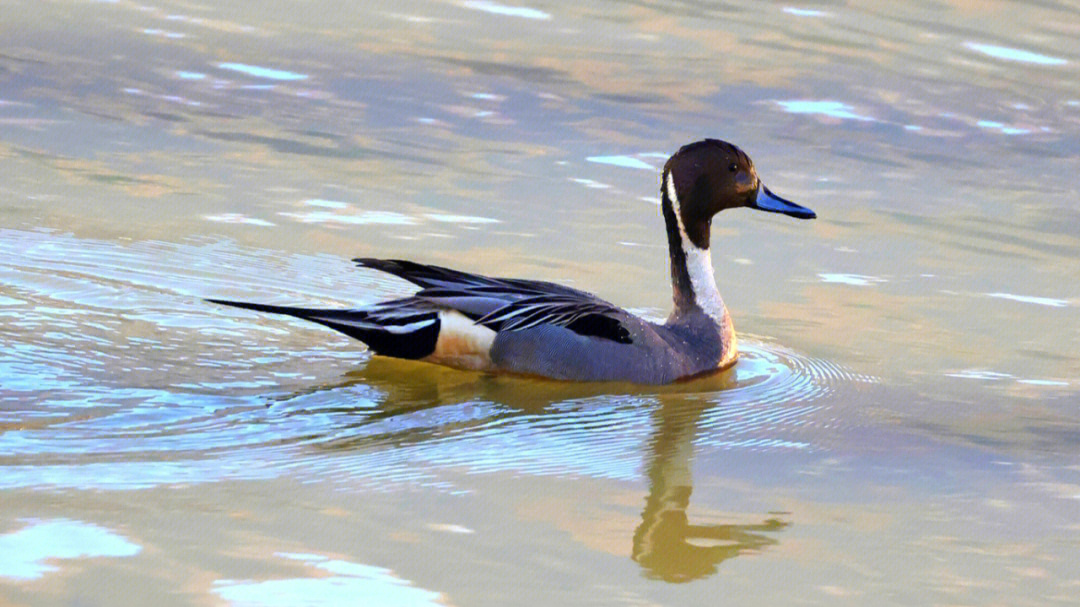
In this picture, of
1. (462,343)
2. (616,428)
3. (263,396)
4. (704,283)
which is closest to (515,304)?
(462,343)

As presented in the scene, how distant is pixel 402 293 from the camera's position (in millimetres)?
9078

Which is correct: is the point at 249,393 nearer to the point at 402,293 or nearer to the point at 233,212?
the point at 402,293

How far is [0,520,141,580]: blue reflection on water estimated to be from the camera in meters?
5.03

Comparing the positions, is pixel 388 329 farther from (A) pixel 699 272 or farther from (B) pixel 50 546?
(B) pixel 50 546

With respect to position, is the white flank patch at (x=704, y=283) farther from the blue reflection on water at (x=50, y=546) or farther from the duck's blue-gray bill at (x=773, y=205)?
the blue reflection on water at (x=50, y=546)

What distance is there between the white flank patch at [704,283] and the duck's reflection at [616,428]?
0.18 metres

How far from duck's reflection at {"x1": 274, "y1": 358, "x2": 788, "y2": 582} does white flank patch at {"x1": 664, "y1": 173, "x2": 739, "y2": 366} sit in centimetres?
18

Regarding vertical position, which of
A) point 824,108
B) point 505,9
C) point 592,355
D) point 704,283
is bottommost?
point 592,355

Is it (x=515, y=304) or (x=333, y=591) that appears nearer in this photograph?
(x=333, y=591)

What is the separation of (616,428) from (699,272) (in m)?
1.67

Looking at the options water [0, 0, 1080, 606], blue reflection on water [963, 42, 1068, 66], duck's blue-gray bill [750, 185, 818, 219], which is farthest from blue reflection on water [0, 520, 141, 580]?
blue reflection on water [963, 42, 1068, 66]

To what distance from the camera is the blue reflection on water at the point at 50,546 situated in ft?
16.5

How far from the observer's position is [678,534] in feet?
19.0

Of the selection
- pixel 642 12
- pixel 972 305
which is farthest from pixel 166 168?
pixel 642 12
